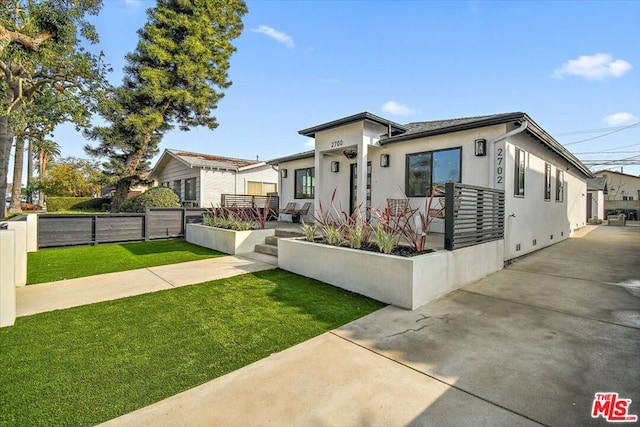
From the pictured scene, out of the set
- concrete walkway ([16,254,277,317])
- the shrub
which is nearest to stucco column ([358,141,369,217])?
concrete walkway ([16,254,277,317])

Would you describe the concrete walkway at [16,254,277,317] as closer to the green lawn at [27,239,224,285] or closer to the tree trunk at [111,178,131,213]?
the green lawn at [27,239,224,285]

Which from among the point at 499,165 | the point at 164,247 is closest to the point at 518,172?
the point at 499,165

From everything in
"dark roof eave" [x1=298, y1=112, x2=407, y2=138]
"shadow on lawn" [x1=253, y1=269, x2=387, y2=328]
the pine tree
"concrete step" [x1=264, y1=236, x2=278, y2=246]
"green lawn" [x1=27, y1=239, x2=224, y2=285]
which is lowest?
"shadow on lawn" [x1=253, y1=269, x2=387, y2=328]

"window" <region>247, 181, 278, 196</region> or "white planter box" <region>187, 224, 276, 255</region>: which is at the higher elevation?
"window" <region>247, 181, 278, 196</region>

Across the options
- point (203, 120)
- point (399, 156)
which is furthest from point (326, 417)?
point (203, 120)

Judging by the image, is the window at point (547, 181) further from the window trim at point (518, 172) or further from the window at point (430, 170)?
the window at point (430, 170)

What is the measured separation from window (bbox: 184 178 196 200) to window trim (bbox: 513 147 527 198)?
1569 cm

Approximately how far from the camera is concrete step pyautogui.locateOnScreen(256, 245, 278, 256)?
732cm

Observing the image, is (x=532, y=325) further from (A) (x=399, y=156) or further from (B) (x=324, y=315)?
(A) (x=399, y=156)

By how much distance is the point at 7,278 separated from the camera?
10.9 ft

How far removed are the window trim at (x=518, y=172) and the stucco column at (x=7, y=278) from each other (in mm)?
8787

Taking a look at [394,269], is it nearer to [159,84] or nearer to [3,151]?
[3,151]

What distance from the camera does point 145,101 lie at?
52.9 ft

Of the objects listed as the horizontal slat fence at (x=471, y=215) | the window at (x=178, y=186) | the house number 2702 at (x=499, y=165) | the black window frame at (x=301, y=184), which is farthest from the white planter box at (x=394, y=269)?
the window at (x=178, y=186)
